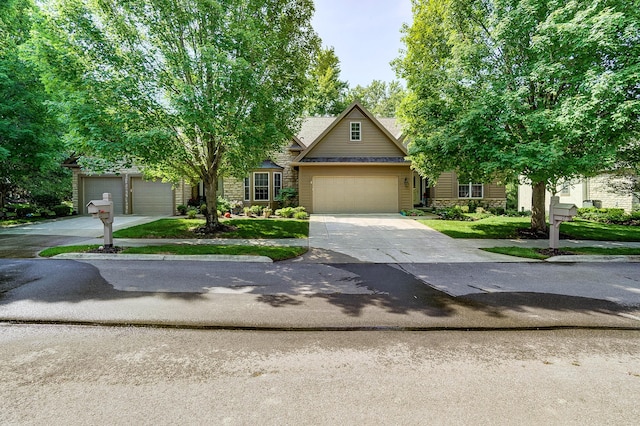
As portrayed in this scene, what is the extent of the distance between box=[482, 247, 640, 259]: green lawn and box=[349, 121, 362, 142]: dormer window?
11.9 m

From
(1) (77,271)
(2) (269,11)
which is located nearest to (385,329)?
(1) (77,271)

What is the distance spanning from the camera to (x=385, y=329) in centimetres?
450

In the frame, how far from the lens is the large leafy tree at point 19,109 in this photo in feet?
49.6

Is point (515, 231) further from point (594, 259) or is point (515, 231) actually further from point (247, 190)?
point (247, 190)

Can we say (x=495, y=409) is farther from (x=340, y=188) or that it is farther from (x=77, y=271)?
(x=340, y=188)

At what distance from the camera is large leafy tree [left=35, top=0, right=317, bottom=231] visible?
9484 millimetres

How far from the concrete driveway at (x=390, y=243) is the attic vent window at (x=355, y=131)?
6.01m

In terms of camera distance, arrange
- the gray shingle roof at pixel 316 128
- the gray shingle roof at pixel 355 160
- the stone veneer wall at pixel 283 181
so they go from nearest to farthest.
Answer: the gray shingle roof at pixel 355 160, the stone veneer wall at pixel 283 181, the gray shingle roof at pixel 316 128

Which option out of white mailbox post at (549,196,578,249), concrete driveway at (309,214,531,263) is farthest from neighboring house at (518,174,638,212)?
concrete driveway at (309,214,531,263)

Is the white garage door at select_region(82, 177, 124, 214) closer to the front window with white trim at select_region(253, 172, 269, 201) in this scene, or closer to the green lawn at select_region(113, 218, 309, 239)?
the green lawn at select_region(113, 218, 309, 239)

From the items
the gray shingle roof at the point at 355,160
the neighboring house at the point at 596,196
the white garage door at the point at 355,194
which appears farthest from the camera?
the white garage door at the point at 355,194

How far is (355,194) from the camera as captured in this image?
20.2 metres

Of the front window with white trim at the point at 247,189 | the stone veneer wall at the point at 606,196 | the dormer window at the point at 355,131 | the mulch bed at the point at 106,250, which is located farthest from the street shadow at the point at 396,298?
the stone veneer wall at the point at 606,196

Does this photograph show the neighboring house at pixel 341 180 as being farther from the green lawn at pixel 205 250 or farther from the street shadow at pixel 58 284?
the street shadow at pixel 58 284
